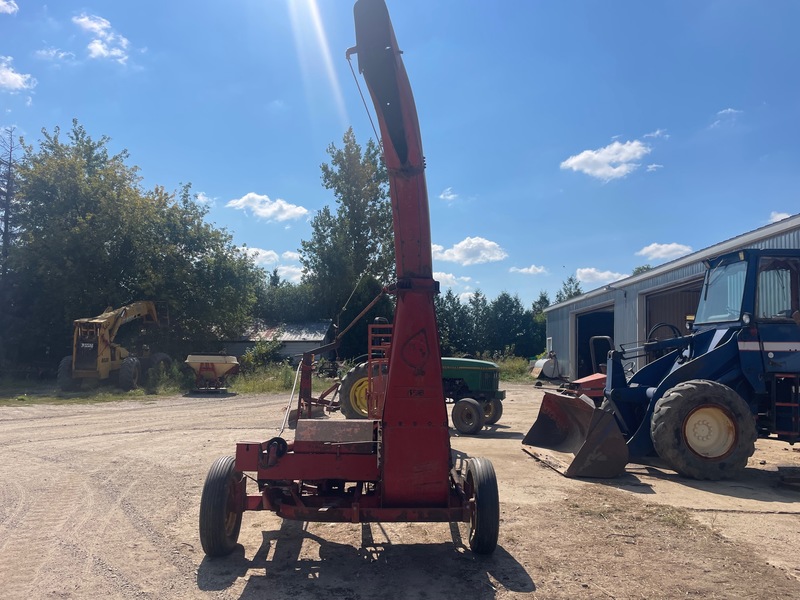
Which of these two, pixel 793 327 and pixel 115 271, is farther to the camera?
pixel 115 271

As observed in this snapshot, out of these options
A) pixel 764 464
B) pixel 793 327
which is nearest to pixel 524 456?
pixel 764 464

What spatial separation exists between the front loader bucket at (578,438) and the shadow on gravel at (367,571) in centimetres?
289

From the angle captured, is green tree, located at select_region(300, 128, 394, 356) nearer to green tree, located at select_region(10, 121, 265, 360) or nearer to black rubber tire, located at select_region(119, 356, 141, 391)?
green tree, located at select_region(10, 121, 265, 360)

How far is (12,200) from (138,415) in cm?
2325

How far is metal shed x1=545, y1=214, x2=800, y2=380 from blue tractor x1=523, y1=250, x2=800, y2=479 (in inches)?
→ 53.9

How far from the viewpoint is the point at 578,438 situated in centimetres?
862

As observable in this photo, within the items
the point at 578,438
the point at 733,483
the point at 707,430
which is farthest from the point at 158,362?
the point at 733,483

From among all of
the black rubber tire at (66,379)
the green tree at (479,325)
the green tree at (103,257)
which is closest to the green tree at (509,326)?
the green tree at (479,325)

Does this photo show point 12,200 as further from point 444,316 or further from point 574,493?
point 574,493

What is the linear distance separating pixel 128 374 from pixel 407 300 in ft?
61.7

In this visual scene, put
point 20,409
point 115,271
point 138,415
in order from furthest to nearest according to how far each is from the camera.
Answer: point 115,271 < point 20,409 < point 138,415

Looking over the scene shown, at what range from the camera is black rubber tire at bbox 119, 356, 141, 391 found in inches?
808

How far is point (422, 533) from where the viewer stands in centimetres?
525

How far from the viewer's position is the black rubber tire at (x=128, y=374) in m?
20.5
